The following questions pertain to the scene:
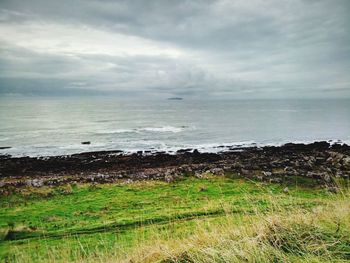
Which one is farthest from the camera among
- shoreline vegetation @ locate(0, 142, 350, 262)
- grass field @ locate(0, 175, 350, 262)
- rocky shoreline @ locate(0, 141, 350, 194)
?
rocky shoreline @ locate(0, 141, 350, 194)

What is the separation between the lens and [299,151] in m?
34.3

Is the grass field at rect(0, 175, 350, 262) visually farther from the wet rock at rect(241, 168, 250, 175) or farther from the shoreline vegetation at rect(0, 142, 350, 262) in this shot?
the wet rock at rect(241, 168, 250, 175)

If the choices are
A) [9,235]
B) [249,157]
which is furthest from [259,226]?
[249,157]

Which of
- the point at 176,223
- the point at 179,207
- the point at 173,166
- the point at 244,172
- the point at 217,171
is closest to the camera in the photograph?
the point at 176,223

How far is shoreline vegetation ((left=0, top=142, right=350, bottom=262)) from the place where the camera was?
310 centimetres

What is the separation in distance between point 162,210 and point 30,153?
2821cm

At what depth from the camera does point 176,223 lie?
1097 centimetres

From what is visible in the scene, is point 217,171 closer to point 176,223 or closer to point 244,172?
point 244,172

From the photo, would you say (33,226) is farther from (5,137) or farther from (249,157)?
(5,137)

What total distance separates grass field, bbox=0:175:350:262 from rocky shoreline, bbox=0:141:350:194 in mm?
2174

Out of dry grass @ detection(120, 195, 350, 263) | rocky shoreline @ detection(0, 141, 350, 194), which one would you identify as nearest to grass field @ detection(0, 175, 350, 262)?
dry grass @ detection(120, 195, 350, 263)

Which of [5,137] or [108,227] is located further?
[5,137]

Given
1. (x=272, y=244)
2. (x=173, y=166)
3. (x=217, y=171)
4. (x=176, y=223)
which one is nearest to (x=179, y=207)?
(x=176, y=223)

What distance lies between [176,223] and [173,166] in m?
18.0
